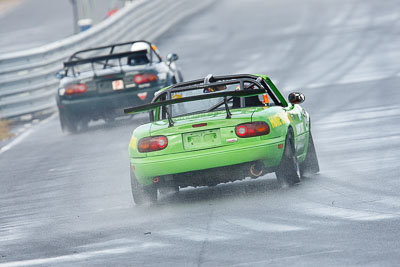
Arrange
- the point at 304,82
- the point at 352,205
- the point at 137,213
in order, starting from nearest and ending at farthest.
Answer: the point at 352,205 → the point at 137,213 → the point at 304,82

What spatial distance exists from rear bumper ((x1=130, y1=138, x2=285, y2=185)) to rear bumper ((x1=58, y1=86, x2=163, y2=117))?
759 centimetres

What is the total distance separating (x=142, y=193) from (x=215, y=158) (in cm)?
83

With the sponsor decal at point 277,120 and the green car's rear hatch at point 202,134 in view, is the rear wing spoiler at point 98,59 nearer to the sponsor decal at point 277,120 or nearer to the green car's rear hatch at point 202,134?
the sponsor decal at point 277,120

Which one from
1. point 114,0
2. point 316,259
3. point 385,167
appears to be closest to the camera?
point 316,259

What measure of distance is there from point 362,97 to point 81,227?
9.58 metres

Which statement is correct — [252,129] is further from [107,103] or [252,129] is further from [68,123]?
[68,123]

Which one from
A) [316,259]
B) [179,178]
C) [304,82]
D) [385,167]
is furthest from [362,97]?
[316,259]

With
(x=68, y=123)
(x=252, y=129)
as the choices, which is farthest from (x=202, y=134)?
(x=68, y=123)

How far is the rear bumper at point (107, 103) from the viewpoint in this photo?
55.2 feet

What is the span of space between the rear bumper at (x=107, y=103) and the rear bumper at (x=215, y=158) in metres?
7.59

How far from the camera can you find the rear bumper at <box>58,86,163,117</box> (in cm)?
1683

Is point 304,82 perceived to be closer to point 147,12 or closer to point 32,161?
point 32,161

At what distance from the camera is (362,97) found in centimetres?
1758

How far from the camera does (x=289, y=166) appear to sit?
9.52m
